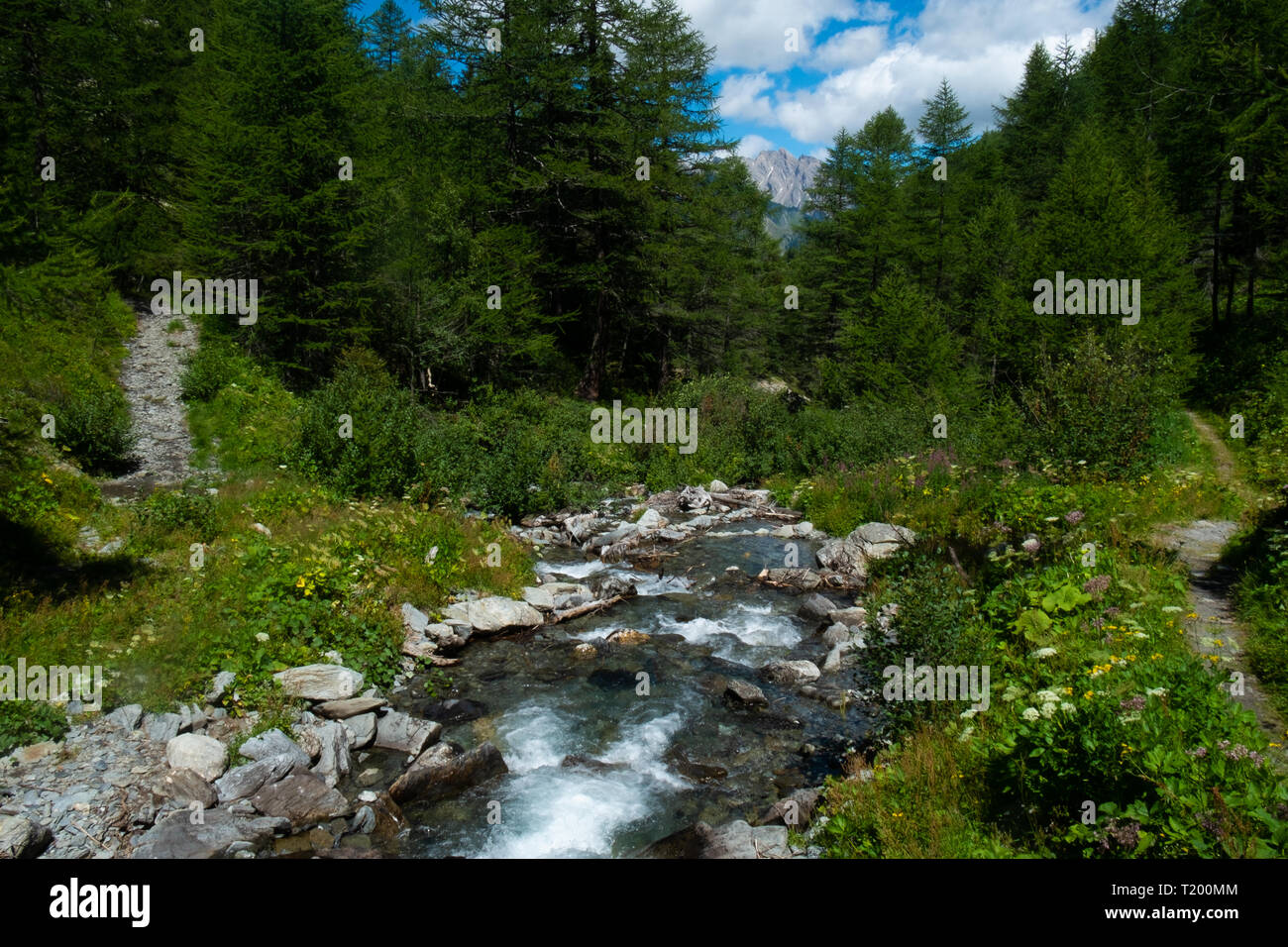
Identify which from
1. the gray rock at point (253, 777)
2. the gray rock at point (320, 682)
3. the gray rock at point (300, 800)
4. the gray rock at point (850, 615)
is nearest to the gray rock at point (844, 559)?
the gray rock at point (850, 615)

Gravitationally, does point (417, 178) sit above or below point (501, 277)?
above

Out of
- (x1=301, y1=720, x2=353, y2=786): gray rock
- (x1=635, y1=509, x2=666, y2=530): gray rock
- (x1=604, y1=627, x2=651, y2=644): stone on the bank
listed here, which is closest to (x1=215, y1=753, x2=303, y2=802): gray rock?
(x1=301, y1=720, x2=353, y2=786): gray rock

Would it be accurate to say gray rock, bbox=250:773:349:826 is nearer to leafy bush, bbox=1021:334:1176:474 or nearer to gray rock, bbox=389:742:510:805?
gray rock, bbox=389:742:510:805

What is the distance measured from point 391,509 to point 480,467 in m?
4.22

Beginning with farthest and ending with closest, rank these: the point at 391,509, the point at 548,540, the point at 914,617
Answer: the point at 548,540, the point at 391,509, the point at 914,617

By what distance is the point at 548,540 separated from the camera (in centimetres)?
1683

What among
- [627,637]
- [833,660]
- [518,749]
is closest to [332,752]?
[518,749]

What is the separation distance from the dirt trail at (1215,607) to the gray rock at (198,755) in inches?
359

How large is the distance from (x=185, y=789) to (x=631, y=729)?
4.88 metres

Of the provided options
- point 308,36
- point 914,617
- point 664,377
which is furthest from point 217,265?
point 914,617

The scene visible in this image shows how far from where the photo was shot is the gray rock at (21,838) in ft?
17.0

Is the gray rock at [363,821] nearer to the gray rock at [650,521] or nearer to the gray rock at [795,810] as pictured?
the gray rock at [795,810]
